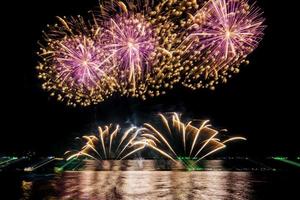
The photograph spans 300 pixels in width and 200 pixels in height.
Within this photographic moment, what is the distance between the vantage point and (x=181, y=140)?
27125 mm

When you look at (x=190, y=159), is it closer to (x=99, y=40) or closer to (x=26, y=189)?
(x=99, y=40)

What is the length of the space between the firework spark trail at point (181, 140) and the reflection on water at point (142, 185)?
695 cm

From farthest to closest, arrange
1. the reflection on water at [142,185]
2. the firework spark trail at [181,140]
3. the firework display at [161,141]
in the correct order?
1. the firework display at [161,141]
2. the firework spark trail at [181,140]
3. the reflection on water at [142,185]

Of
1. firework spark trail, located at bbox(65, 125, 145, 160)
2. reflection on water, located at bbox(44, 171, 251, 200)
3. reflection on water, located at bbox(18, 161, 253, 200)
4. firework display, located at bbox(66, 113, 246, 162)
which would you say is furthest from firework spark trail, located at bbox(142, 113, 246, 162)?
reflection on water, located at bbox(44, 171, 251, 200)

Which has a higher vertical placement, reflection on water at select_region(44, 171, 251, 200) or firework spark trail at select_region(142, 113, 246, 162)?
firework spark trail at select_region(142, 113, 246, 162)

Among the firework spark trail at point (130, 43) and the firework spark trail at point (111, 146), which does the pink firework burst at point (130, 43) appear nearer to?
the firework spark trail at point (130, 43)

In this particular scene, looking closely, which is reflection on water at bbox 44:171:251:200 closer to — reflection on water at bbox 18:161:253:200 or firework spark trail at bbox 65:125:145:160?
reflection on water at bbox 18:161:253:200

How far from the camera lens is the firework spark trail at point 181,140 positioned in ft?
87.3

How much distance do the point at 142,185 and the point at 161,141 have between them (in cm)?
1205

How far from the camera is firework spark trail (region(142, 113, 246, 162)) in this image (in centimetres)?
2661

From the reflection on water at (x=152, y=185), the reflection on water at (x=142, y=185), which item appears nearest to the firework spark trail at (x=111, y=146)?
the reflection on water at (x=142, y=185)

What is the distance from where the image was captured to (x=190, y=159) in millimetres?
25906

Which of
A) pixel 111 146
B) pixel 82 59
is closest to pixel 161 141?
pixel 111 146

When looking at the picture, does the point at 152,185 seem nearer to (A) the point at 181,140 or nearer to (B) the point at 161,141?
(A) the point at 181,140
